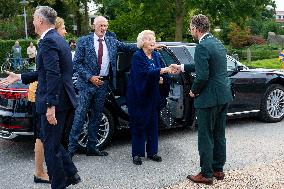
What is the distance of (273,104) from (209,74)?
3847 millimetres

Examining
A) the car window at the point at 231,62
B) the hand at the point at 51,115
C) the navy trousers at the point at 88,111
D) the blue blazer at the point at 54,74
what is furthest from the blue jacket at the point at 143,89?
the car window at the point at 231,62

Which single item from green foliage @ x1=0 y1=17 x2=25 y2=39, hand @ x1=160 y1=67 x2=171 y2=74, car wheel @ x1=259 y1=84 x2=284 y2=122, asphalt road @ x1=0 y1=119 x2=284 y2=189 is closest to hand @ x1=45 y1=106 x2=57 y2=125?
asphalt road @ x1=0 y1=119 x2=284 y2=189

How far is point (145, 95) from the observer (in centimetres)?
620

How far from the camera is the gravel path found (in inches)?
207

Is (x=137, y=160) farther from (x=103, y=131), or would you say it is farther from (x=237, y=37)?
(x=237, y=37)

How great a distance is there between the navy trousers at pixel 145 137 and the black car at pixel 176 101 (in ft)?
1.77

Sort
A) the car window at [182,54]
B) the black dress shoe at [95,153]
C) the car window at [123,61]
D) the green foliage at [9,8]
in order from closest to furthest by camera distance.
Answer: the black dress shoe at [95,153], the car window at [123,61], the car window at [182,54], the green foliage at [9,8]

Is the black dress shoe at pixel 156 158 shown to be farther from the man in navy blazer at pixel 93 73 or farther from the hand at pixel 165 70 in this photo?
the hand at pixel 165 70

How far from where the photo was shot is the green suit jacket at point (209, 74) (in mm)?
5109

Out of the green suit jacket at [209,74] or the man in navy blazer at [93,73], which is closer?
the green suit jacket at [209,74]

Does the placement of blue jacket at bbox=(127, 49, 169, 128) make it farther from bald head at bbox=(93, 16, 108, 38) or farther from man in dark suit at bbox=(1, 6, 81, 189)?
man in dark suit at bbox=(1, 6, 81, 189)

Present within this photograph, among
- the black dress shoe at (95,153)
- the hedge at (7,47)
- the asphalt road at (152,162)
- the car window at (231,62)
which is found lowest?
the asphalt road at (152,162)

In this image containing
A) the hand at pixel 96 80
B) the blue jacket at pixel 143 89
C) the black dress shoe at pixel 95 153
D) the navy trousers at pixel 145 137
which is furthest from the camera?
the black dress shoe at pixel 95 153

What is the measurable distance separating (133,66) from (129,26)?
26389 mm
